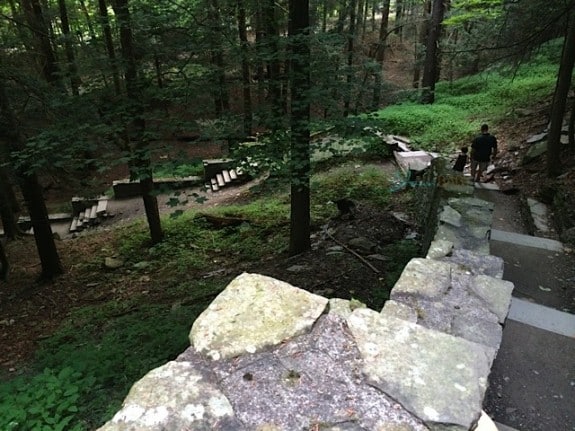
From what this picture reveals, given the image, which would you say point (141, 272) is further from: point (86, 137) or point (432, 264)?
point (432, 264)

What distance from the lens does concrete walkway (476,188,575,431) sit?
388cm

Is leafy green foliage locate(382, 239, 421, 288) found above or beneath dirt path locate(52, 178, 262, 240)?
above

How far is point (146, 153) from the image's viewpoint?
5.58 meters

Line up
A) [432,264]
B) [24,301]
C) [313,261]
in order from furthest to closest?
[24,301] < [313,261] < [432,264]

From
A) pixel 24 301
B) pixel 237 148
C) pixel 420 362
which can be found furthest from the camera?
pixel 24 301

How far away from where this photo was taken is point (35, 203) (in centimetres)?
909

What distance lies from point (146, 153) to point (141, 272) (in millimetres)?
5180

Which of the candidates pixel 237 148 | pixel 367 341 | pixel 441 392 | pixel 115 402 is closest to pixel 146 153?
pixel 237 148

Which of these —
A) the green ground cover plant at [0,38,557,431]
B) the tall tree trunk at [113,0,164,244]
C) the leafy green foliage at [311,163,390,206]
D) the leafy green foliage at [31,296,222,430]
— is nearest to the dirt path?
the green ground cover plant at [0,38,557,431]

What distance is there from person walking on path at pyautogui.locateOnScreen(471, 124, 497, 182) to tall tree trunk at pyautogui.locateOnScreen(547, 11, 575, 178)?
4.06ft

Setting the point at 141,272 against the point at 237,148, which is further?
the point at 141,272

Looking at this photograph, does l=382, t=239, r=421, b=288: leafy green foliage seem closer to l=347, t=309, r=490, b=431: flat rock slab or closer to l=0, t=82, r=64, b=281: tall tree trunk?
l=347, t=309, r=490, b=431: flat rock slab

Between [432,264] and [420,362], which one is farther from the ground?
[420,362]

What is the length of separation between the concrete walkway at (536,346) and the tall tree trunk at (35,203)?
318 inches
